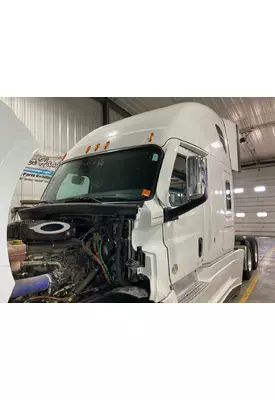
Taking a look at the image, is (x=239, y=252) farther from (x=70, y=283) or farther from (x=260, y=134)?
(x=70, y=283)

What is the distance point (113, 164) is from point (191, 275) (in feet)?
5.33

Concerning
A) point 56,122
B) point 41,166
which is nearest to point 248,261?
point 41,166

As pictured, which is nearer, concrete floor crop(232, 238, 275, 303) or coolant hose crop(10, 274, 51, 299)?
coolant hose crop(10, 274, 51, 299)

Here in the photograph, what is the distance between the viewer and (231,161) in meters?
4.31

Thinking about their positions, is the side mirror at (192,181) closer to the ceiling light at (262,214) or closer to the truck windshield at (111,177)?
the truck windshield at (111,177)

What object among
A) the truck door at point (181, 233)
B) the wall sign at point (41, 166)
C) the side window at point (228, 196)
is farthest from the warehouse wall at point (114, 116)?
the side window at point (228, 196)

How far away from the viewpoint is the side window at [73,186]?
276 centimetres

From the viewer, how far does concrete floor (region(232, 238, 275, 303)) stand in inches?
165

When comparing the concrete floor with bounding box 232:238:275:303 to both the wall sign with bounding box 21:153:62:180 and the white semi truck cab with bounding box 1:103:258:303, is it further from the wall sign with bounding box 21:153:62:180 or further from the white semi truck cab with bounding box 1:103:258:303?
the wall sign with bounding box 21:153:62:180

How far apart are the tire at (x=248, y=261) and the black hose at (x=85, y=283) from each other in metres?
4.45

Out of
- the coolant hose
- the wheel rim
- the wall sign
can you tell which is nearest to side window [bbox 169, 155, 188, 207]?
the coolant hose

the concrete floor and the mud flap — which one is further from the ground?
the mud flap
